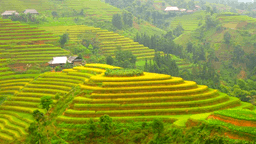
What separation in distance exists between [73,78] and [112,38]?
34.5 m

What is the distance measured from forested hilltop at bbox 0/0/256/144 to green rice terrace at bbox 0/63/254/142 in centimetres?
14

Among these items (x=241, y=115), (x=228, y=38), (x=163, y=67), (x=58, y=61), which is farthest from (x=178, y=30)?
(x=241, y=115)

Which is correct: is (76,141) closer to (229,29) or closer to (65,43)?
(65,43)

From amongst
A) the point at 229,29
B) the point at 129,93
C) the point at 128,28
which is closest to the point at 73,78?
the point at 129,93

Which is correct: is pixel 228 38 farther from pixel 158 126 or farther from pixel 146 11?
pixel 158 126

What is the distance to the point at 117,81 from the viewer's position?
38344 millimetres

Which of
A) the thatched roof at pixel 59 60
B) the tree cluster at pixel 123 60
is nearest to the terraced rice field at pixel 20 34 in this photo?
the thatched roof at pixel 59 60

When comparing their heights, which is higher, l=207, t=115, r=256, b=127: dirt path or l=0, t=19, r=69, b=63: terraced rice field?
l=0, t=19, r=69, b=63: terraced rice field

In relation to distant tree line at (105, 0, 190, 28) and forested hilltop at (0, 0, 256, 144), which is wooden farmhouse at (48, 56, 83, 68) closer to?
forested hilltop at (0, 0, 256, 144)

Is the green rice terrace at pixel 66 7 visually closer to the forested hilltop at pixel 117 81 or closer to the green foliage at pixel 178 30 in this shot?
the forested hilltop at pixel 117 81

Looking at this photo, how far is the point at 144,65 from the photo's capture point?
202 ft

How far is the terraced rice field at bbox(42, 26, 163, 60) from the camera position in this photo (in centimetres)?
7049

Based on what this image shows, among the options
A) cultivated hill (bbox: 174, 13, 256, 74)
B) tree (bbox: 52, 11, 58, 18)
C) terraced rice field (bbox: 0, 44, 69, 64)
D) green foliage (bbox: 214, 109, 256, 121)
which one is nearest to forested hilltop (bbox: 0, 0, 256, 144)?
green foliage (bbox: 214, 109, 256, 121)

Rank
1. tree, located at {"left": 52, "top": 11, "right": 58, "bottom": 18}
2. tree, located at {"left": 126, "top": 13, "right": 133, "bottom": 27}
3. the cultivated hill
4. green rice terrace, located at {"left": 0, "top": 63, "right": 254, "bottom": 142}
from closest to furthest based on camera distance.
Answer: green rice terrace, located at {"left": 0, "top": 63, "right": 254, "bottom": 142} → the cultivated hill → tree, located at {"left": 52, "top": 11, "right": 58, "bottom": 18} → tree, located at {"left": 126, "top": 13, "right": 133, "bottom": 27}
